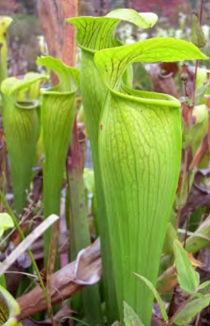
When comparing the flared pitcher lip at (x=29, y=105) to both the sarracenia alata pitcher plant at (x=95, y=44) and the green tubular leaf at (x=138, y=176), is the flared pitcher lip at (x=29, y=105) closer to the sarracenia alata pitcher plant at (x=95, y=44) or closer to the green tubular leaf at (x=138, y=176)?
the sarracenia alata pitcher plant at (x=95, y=44)

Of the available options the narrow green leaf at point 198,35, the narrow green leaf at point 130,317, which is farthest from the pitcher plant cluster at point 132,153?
the narrow green leaf at point 198,35

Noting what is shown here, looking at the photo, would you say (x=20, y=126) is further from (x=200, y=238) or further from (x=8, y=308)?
(x=8, y=308)

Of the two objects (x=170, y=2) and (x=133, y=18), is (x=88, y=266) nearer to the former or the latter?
(x=133, y=18)

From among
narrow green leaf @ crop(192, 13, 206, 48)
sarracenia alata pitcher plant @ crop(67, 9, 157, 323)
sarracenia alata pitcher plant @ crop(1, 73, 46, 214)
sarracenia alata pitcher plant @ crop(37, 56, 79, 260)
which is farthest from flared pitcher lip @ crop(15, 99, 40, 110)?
narrow green leaf @ crop(192, 13, 206, 48)

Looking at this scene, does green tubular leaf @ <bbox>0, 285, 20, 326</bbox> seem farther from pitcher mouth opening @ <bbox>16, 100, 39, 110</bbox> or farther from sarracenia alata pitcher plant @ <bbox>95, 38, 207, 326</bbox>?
pitcher mouth opening @ <bbox>16, 100, 39, 110</bbox>

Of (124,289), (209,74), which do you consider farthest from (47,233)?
(209,74)

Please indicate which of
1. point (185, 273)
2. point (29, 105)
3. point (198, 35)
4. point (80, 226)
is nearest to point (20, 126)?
point (29, 105)
